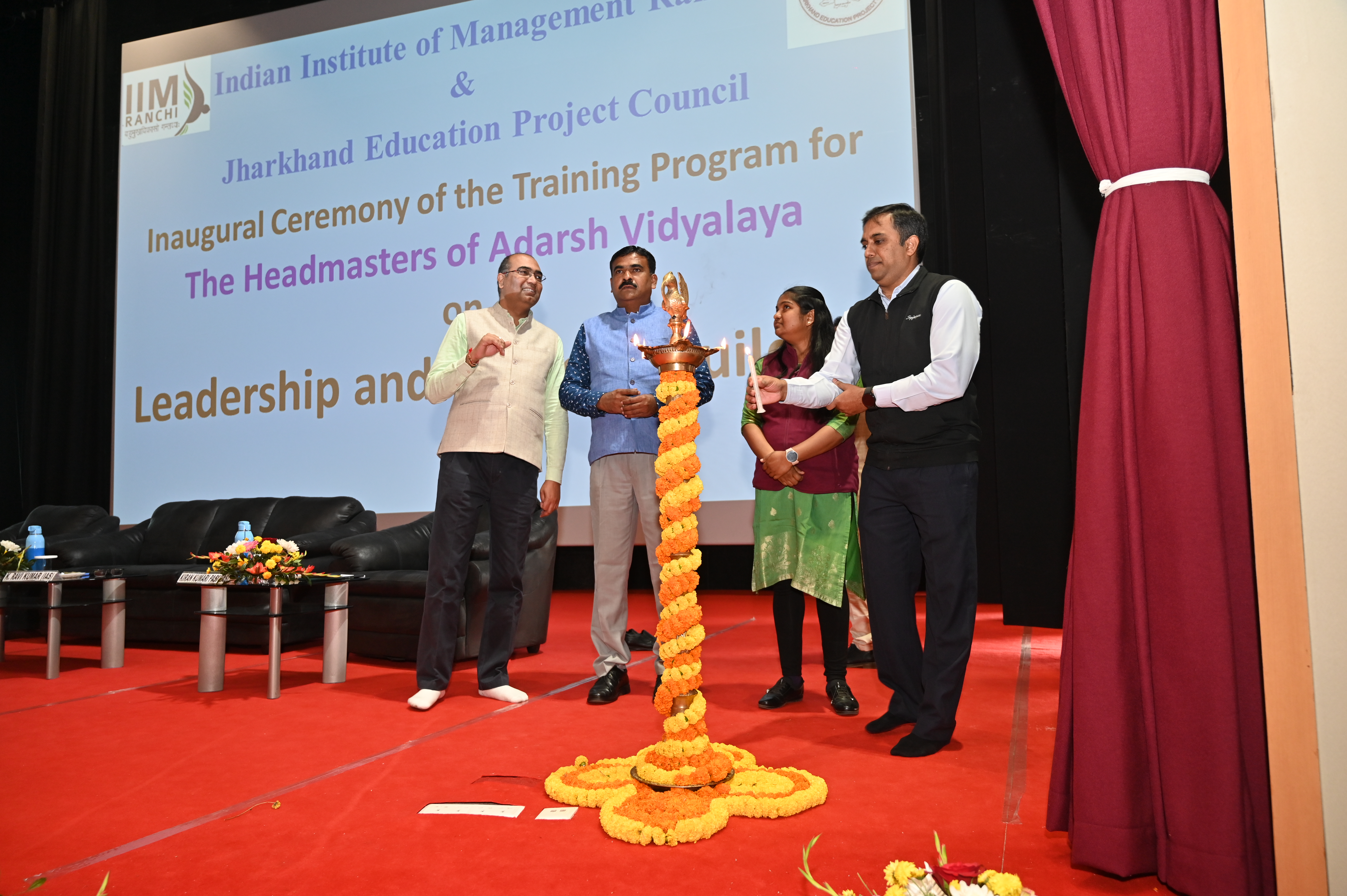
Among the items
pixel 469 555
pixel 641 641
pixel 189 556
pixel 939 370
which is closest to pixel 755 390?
pixel 939 370

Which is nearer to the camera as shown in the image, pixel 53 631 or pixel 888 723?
pixel 888 723

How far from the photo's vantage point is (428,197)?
5.47 meters

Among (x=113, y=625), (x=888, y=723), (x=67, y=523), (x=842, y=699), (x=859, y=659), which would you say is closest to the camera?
(x=888, y=723)

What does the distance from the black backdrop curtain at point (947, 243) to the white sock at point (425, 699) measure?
9.17 feet

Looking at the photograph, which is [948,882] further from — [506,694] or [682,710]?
[506,694]

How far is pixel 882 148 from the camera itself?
461 cm

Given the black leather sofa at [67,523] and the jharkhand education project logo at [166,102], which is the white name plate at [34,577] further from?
the jharkhand education project logo at [166,102]

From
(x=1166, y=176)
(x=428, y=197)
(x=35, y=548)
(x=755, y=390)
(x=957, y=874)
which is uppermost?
(x=428, y=197)

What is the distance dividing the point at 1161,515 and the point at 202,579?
3335 millimetres

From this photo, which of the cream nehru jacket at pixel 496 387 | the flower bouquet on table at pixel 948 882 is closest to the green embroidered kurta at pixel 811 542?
the cream nehru jacket at pixel 496 387

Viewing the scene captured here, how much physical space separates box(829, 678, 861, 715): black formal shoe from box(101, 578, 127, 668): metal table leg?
10.3 feet

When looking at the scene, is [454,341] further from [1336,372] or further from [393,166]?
[393,166]

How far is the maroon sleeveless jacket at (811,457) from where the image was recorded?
9.23ft

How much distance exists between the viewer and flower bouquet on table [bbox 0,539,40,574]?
3918 millimetres
